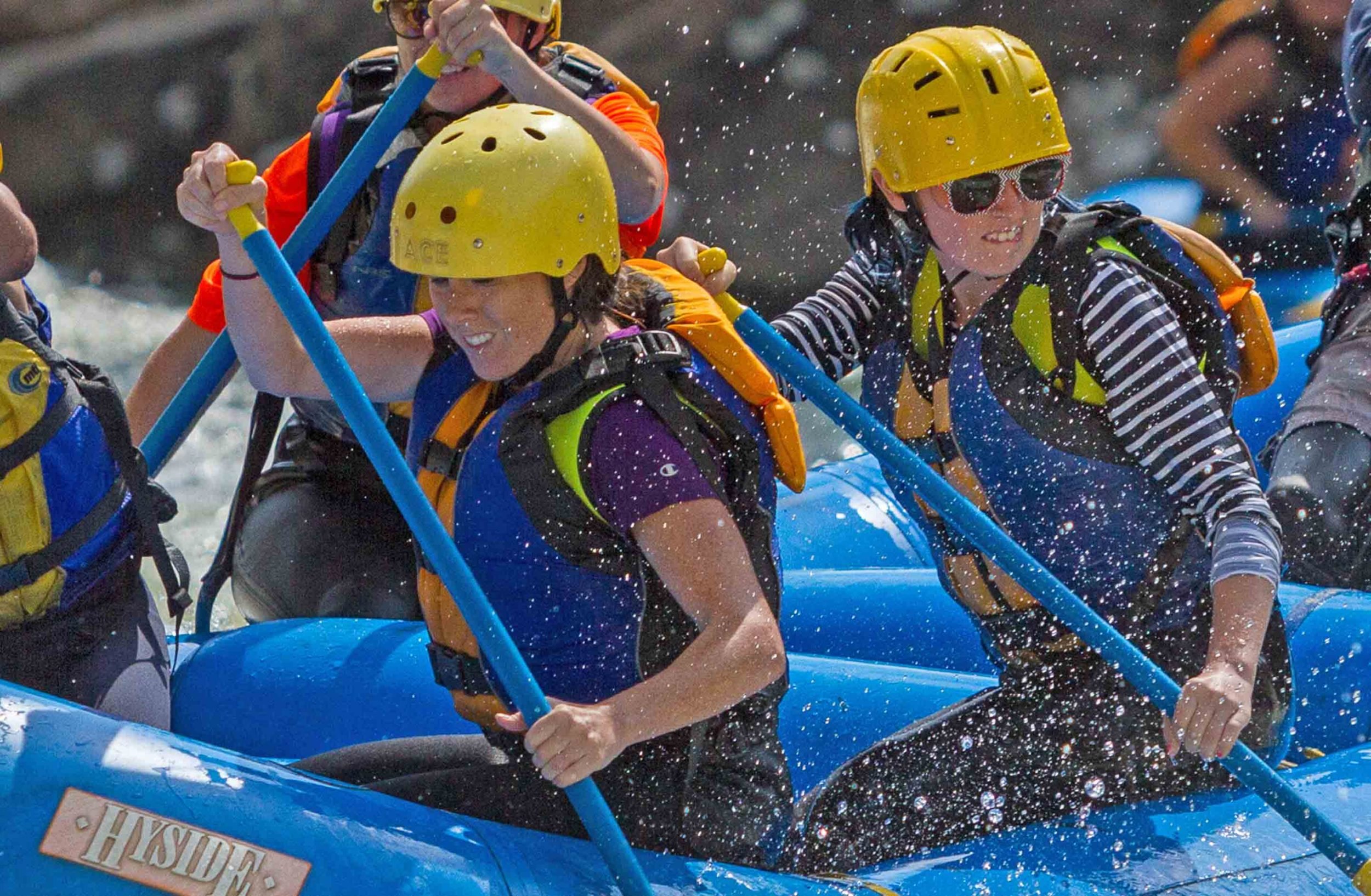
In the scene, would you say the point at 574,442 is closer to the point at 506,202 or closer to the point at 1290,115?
the point at 506,202

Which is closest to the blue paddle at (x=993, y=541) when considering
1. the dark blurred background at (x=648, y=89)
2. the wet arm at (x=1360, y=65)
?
the wet arm at (x=1360, y=65)

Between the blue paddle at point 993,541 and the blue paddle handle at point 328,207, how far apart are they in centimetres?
58

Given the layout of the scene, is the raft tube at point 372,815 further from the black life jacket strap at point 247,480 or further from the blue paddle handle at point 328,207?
the blue paddle handle at point 328,207

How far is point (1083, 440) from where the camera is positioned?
97.9 inches

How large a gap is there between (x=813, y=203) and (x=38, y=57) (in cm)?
351

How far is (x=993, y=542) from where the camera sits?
8.01ft

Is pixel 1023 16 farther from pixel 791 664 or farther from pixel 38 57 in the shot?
pixel 791 664

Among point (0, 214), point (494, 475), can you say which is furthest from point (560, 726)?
point (0, 214)

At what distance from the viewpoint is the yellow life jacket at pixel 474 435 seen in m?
2.20

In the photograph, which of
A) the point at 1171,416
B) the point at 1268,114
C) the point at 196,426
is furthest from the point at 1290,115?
the point at 1171,416

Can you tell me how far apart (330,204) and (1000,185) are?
1019 millimetres

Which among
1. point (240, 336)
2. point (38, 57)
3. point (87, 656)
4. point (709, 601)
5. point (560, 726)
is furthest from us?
point (38, 57)

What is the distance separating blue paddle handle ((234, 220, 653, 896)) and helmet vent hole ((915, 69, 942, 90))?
42.5 inches

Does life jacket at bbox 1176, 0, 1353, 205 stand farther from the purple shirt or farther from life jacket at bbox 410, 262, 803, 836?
the purple shirt
